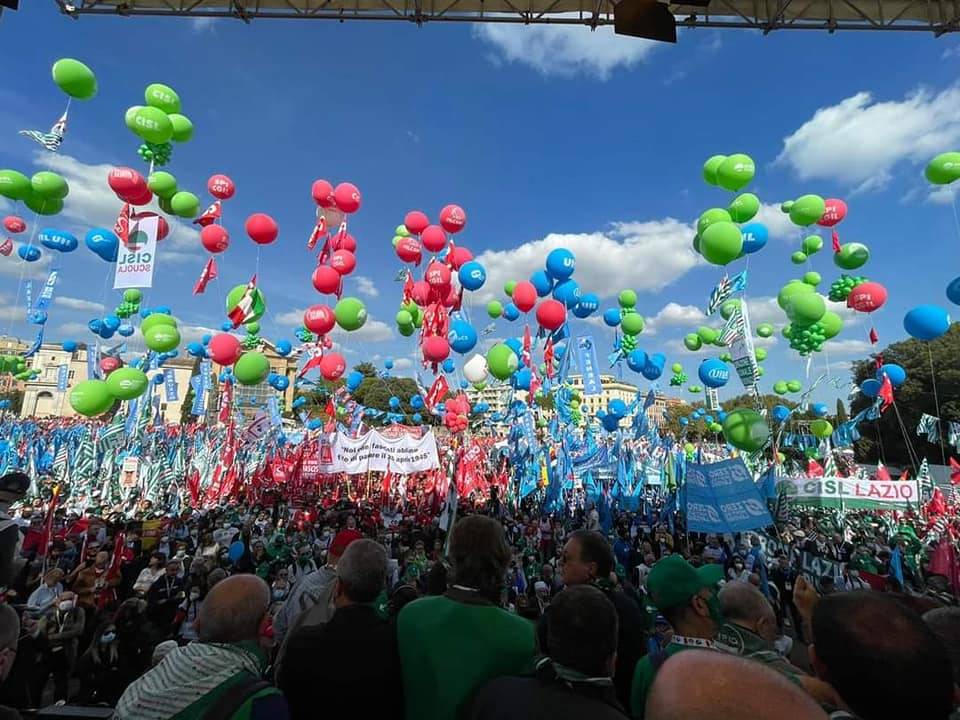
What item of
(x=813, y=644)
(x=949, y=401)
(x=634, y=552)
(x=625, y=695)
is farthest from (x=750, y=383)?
(x=949, y=401)

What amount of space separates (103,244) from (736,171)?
11800 millimetres

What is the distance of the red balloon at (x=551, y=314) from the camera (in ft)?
37.9

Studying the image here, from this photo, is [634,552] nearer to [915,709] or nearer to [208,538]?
[208,538]

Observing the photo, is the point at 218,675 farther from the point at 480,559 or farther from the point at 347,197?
the point at 347,197

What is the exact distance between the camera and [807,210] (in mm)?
10328

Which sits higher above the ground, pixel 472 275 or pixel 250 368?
pixel 472 275

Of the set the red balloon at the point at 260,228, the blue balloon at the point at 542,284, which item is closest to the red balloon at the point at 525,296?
the blue balloon at the point at 542,284

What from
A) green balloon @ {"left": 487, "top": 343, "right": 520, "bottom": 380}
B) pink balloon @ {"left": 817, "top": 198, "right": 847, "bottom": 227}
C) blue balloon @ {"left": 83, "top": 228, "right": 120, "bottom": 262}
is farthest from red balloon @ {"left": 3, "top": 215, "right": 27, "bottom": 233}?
pink balloon @ {"left": 817, "top": 198, "right": 847, "bottom": 227}

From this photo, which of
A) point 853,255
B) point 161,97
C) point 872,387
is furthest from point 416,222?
point 872,387

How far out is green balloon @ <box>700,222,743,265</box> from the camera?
803 cm

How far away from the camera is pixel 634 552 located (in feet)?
31.0

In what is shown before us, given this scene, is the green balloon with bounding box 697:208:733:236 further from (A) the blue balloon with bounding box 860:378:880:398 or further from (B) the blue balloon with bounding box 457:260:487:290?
(A) the blue balloon with bounding box 860:378:880:398

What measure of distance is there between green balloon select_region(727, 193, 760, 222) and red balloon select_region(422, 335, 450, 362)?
6.22 meters

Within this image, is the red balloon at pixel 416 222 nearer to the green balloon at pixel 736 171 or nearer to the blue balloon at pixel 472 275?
the blue balloon at pixel 472 275
